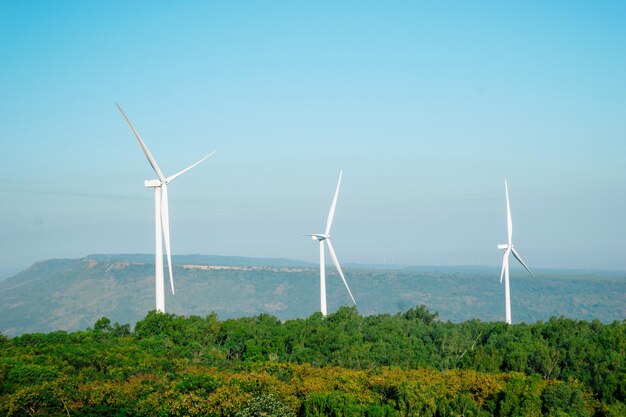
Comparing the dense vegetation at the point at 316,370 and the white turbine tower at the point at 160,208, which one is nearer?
the dense vegetation at the point at 316,370

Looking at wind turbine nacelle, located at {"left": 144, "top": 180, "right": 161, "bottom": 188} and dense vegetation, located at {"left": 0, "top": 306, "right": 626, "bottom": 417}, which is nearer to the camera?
dense vegetation, located at {"left": 0, "top": 306, "right": 626, "bottom": 417}

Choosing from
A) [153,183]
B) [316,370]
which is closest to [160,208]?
[153,183]

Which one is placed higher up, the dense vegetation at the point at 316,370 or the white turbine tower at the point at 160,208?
the white turbine tower at the point at 160,208

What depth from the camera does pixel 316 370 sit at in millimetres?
72562

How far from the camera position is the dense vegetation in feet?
195

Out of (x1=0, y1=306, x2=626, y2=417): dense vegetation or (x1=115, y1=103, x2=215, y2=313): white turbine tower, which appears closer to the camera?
(x1=0, y1=306, x2=626, y2=417): dense vegetation

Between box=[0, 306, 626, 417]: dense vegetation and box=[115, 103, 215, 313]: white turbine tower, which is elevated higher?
box=[115, 103, 215, 313]: white turbine tower

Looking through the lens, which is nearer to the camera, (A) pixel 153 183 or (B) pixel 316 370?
(B) pixel 316 370

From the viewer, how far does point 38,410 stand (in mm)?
59062

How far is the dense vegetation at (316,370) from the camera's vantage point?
59375 mm

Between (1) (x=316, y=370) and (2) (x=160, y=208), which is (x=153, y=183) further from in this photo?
(1) (x=316, y=370)

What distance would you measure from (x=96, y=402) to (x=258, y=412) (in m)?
11.5

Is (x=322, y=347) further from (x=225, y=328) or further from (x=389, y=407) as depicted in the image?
(x=389, y=407)

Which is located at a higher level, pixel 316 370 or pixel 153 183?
pixel 153 183
